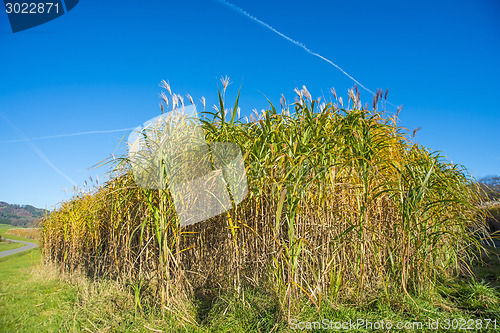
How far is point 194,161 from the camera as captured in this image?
2596 millimetres

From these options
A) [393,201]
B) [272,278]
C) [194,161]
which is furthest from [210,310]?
[393,201]

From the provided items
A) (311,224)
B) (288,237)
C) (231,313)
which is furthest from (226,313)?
(311,224)

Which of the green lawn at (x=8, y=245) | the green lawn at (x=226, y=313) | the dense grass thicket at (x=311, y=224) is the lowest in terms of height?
the green lawn at (x=8, y=245)

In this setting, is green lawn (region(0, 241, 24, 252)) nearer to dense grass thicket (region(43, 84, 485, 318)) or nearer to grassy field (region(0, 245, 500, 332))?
grassy field (region(0, 245, 500, 332))

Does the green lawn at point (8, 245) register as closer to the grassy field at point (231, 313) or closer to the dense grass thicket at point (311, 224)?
the grassy field at point (231, 313)

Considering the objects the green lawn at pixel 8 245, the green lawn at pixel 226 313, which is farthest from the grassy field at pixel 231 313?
the green lawn at pixel 8 245

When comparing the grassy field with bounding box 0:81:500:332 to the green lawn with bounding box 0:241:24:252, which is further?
the green lawn with bounding box 0:241:24:252

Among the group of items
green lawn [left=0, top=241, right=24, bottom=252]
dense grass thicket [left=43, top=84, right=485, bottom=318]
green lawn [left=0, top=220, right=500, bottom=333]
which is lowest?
green lawn [left=0, top=241, right=24, bottom=252]

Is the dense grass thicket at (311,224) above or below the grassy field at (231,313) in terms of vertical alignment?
above

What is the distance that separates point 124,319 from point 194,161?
1438 mm

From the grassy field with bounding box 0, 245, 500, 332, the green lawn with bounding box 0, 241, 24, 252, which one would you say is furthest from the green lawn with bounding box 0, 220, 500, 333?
the green lawn with bounding box 0, 241, 24, 252

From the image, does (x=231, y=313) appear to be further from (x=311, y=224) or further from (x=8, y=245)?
(x=8, y=245)

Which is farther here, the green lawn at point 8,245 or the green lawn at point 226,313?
the green lawn at point 8,245

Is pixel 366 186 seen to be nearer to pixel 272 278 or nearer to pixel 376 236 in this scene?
pixel 376 236
